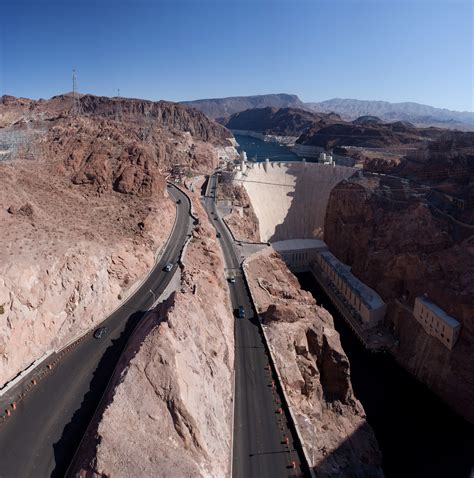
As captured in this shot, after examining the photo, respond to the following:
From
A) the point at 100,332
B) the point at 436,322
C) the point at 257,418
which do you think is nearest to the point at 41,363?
the point at 100,332

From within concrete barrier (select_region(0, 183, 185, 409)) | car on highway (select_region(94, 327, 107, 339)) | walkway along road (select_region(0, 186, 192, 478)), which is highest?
car on highway (select_region(94, 327, 107, 339))

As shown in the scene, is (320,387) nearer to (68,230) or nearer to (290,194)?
(68,230)

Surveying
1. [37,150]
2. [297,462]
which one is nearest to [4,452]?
[297,462]

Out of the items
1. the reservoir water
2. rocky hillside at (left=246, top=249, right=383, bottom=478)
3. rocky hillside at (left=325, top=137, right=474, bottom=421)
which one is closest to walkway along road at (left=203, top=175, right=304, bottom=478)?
rocky hillside at (left=246, top=249, right=383, bottom=478)

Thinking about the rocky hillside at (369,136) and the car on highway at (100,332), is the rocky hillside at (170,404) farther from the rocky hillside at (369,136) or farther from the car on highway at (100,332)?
the rocky hillside at (369,136)

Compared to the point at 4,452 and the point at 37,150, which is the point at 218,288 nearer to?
the point at 4,452

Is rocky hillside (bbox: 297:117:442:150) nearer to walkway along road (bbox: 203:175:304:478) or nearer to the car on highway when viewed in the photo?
walkway along road (bbox: 203:175:304:478)

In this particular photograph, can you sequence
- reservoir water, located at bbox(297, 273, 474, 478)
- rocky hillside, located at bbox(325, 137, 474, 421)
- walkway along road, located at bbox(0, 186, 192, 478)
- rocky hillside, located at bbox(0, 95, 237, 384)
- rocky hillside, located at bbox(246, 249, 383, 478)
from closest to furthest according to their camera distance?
walkway along road, located at bbox(0, 186, 192, 478) < rocky hillside, located at bbox(0, 95, 237, 384) < rocky hillside, located at bbox(246, 249, 383, 478) < reservoir water, located at bbox(297, 273, 474, 478) < rocky hillside, located at bbox(325, 137, 474, 421)
